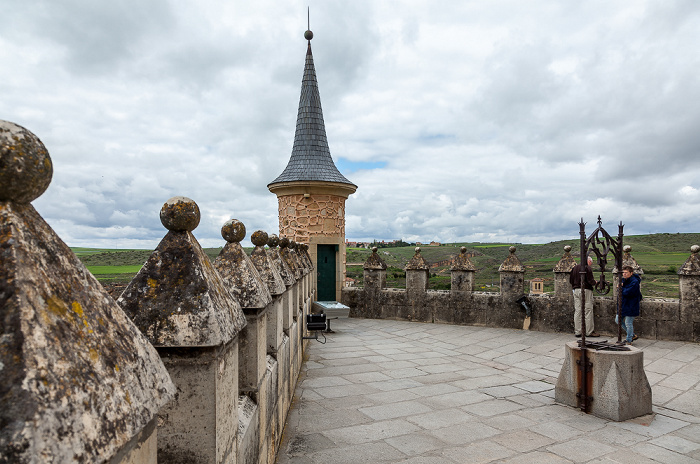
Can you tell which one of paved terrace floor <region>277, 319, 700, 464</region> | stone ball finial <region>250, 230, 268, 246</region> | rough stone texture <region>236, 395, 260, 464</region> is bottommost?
paved terrace floor <region>277, 319, 700, 464</region>

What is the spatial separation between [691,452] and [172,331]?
434cm

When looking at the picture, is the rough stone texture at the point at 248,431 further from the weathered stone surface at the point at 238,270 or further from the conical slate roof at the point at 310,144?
the conical slate roof at the point at 310,144

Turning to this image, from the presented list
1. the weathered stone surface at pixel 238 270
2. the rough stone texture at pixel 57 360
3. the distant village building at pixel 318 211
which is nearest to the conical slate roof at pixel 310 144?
the distant village building at pixel 318 211

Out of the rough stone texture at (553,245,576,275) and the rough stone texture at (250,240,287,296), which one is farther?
the rough stone texture at (553,245,576,275)

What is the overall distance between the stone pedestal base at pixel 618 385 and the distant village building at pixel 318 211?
805cm

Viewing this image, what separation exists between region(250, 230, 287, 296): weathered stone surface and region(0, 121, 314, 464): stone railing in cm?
141

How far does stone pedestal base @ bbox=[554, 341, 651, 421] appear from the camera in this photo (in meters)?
4.63

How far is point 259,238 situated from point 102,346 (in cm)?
282

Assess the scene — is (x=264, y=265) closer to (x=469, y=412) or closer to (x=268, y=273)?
(x=268, y=273)

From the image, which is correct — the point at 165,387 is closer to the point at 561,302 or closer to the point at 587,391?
the point at 587,391

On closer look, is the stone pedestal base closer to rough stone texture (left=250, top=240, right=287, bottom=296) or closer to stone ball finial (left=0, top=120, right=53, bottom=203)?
rough stone texture (left=250, top=240, right=287, bottom=296)

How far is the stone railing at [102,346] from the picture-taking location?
67 centimetres

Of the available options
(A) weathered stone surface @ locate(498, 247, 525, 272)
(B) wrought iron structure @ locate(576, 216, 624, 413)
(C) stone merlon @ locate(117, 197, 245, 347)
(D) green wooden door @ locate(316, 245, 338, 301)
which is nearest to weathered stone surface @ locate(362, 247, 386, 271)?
(D) green wooden door @ locate(316, 245, 338, 301)

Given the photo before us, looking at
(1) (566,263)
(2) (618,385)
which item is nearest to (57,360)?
(2) (618,385)
